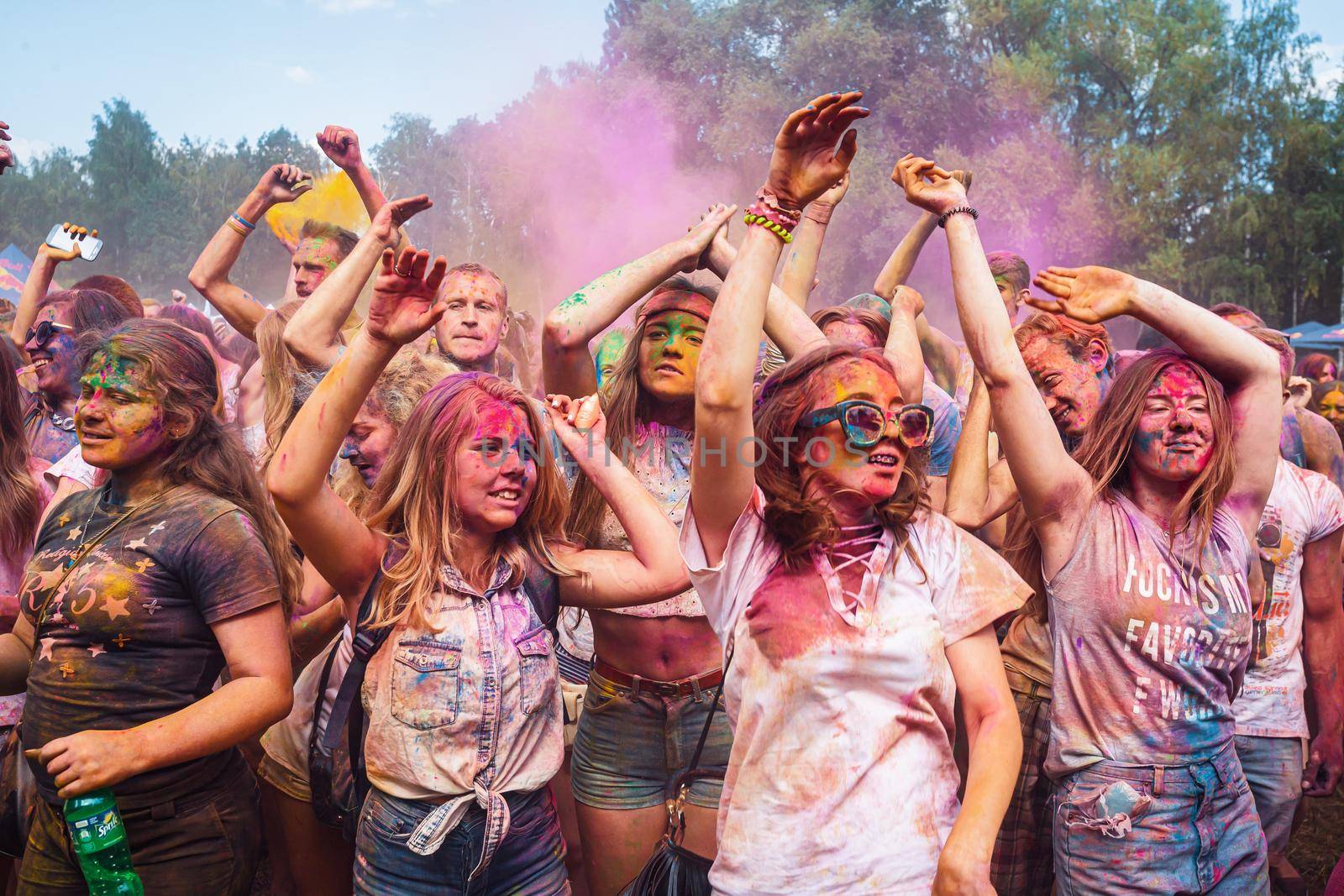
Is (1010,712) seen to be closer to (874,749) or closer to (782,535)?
(874,749)

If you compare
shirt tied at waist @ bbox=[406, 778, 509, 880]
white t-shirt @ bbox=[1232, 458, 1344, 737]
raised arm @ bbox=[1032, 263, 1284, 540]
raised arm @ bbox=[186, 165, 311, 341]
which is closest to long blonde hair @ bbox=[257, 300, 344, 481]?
raised arm @ bbox=[186, 165, 311, 341]

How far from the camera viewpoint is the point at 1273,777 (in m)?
3.59

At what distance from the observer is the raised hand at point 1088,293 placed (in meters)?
2.83

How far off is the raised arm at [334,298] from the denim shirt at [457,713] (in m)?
0.92

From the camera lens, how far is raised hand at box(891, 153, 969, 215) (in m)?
2.85

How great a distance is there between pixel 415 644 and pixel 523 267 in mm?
24292

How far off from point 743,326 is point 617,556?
39.1 inches

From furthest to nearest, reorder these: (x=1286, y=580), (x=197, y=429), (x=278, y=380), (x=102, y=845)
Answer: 1. (x=278, y=380)
2. (x=1286, y=580)
3. (x=197, y=429)
4. (x=102, y=845)

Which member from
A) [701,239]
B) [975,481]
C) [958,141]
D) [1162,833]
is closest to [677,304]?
[701,239]

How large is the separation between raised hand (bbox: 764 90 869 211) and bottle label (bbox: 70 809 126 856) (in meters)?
2.23

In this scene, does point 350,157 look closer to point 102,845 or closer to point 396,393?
point 396,393

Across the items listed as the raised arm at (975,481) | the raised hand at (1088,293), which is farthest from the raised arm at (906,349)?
the raised hand at (1088,293)

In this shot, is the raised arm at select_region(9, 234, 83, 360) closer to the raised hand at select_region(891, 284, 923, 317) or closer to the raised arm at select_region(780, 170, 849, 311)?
the raised arm at select_region(780, 170, 849, 311)

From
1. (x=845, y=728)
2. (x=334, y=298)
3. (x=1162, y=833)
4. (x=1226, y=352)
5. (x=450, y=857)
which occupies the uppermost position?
(x=1226, y=352)
